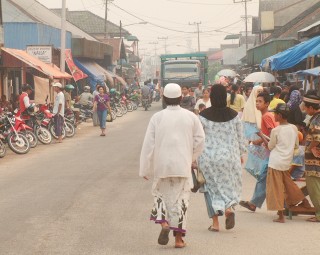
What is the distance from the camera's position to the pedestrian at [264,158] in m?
9.42

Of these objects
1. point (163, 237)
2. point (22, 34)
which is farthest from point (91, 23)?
point (163, 237)

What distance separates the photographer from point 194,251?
23.6 ft

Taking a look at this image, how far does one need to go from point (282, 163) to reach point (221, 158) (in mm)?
1078

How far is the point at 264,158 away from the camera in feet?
31.9

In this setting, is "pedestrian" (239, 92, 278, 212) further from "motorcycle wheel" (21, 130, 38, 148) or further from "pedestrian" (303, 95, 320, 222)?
"motorcycle wheel" (21, 130, 38, 148)

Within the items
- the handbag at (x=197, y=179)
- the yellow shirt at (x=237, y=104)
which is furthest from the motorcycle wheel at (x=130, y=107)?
the handbag at (x=197, y=179)

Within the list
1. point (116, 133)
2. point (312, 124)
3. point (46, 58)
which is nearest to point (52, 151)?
point (116, 133)

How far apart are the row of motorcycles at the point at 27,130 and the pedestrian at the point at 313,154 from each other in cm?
1041

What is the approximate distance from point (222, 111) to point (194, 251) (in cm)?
165

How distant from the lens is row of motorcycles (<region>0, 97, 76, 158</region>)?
18.7 m

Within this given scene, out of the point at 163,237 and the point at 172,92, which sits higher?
the point at 172,92

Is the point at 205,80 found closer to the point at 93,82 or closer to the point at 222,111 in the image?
the point at 93,82

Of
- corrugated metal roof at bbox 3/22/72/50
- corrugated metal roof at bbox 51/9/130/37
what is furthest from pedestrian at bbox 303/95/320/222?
corrugated metal roof at bbox 51/9/130/37

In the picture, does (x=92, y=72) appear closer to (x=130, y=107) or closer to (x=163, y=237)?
(x=130, y=107)
